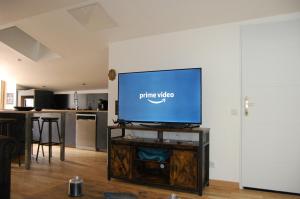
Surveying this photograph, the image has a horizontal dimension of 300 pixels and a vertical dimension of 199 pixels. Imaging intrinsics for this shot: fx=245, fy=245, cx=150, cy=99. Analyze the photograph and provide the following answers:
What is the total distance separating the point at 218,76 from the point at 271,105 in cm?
79

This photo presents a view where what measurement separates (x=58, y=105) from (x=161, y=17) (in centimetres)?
593

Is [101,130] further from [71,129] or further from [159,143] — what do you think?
[159,143]

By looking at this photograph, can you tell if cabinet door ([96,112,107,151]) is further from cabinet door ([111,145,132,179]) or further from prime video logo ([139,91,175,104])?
prime video logo ([139,91,175,104])

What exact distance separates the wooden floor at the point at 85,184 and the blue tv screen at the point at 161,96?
3.12 feet

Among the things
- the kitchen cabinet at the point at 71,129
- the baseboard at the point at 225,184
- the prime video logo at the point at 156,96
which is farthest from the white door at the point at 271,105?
the kitchen cabinet at the point at 71,129

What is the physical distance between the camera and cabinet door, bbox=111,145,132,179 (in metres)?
3.52

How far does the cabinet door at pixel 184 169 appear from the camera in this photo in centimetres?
312

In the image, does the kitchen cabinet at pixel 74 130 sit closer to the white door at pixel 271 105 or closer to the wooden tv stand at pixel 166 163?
the wooden tv stand at pixel 166 163

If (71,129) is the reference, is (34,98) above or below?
above

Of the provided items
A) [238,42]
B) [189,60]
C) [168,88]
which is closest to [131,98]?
[168,88]

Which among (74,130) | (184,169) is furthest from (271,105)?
(74,130)

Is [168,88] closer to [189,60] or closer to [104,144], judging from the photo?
[189,60]

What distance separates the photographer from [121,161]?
11.8 feet

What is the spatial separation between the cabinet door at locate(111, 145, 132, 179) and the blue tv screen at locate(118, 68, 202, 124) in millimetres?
455
